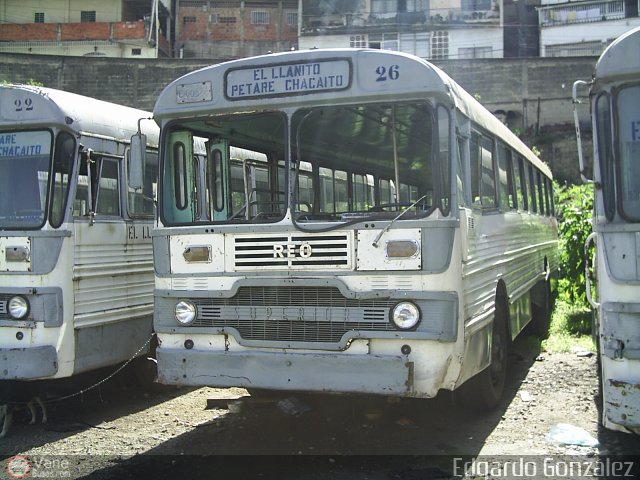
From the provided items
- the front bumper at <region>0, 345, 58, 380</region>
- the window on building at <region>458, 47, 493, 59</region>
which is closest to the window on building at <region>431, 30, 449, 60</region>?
the window on building at <region>458, 47, 493, 59</region>

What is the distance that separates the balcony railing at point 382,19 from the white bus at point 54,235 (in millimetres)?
34273

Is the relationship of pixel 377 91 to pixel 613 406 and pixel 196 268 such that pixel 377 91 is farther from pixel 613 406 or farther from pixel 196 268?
pixel 613 406

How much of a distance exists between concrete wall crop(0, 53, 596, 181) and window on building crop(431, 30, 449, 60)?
6.39 m

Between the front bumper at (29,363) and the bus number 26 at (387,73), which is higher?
the bus number 26 at (387,73)

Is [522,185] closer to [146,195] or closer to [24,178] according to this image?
[146,195]

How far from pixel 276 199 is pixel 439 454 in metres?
2.28

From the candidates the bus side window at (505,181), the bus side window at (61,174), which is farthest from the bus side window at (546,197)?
the bus side window at (61,174)

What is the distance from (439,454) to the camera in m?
5.36

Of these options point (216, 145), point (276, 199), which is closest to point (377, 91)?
point (276, 199)

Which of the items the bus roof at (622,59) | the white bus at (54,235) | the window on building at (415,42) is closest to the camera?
the bus roof at (622,59)

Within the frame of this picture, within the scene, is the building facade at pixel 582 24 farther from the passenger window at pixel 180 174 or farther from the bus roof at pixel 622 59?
the passenger window at pixel 180 174

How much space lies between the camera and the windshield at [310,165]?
5066mm

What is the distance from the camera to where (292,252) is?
202 inches

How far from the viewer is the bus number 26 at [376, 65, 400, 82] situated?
5020 millimetres
